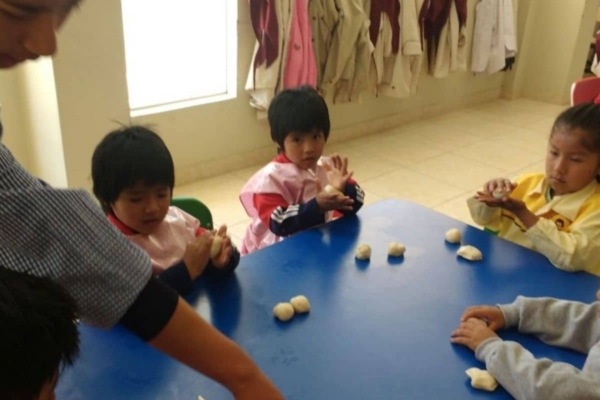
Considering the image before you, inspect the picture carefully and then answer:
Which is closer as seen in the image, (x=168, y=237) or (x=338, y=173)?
(x=168, y=237)

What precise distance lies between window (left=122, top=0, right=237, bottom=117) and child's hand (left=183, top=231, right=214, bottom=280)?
1.76 metres

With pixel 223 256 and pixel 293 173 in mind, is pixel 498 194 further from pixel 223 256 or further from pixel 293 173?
pixel 223 256

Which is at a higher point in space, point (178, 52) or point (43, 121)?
point (178, 52)

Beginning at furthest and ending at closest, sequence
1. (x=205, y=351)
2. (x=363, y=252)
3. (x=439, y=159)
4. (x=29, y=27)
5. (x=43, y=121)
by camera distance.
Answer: (x=439, y=159) → (x=43, y=121) → (x=363, y=252) → (x=205, y=351) → (x=29, y=27)

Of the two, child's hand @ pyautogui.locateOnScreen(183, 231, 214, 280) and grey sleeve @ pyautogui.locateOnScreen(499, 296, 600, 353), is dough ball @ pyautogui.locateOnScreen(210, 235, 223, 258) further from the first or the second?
grey sleeve @ pyautogui.locateOnScreen(499, 296, 600, 353)

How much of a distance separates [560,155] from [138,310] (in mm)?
1150

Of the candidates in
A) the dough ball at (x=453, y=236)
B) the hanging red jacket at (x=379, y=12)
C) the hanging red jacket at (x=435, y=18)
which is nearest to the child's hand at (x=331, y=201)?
the dough ball at (x=453, y=236)

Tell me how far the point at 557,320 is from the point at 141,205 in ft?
2.68

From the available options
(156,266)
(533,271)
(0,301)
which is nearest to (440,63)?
(533,271)

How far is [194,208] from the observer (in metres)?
1.51

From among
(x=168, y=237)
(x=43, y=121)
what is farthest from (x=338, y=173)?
(x=43, y=121)

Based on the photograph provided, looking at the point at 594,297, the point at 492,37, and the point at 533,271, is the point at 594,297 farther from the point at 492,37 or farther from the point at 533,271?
the point at 492,37

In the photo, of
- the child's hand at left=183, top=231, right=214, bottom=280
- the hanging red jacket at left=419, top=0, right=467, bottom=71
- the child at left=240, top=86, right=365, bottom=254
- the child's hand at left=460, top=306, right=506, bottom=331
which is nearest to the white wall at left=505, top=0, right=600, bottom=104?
the hanging red jacket at left=419, top=0, right=467, bottom=71

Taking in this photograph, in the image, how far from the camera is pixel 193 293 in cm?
112
